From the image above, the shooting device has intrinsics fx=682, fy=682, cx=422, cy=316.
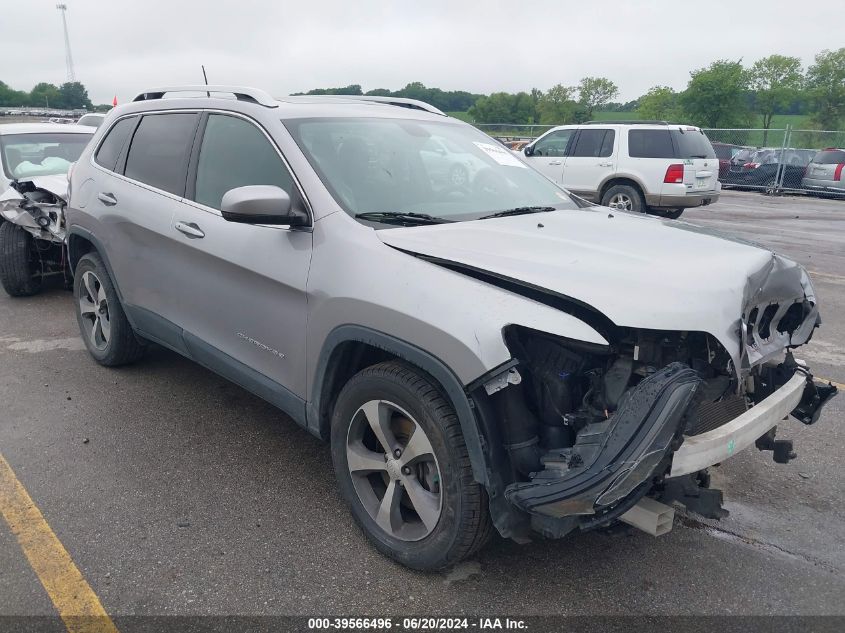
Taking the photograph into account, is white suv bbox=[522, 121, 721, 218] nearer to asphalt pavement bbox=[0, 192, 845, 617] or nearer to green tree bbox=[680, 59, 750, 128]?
asphalt pavement bbox=[0, 192, 845, 617]

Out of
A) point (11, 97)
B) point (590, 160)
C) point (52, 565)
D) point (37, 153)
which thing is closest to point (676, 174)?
point (590, 160)

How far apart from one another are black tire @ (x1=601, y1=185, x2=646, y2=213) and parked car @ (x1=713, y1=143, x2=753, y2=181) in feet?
38.1

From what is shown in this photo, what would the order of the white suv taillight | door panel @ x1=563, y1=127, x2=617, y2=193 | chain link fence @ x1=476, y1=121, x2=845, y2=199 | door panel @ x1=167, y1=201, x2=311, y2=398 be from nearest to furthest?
door panel @ x1=167, y1=201, x2=311, y2=398, the white suv taillight, door panel @ x1=563, y1=127, x2=617, y2=193, chain link fence @ x1=476, y1=121, x2=845, y2=199

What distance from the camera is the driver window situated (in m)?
14.0

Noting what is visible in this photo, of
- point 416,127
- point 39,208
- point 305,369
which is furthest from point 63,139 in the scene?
point 305,369

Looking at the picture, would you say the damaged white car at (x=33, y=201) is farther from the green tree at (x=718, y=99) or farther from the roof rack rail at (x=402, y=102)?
the green tree at (x=718, y=99)

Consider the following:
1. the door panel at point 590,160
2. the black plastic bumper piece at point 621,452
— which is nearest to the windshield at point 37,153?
the black plastic bumper piece at point 621,452

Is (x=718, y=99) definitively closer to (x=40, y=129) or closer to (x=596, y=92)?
(x=596, y=92)

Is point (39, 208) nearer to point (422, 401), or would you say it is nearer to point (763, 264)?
point (422, 401)

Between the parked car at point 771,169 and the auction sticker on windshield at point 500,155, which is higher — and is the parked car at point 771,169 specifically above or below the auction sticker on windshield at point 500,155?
below

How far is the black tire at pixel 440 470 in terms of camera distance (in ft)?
8.11

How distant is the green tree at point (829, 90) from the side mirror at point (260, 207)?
176 ft

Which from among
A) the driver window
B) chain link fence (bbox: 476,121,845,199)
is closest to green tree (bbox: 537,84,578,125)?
chain link fence (bbox: 476,121,845,199)

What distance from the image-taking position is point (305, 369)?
3080 mm
